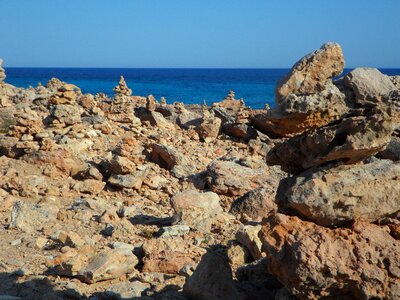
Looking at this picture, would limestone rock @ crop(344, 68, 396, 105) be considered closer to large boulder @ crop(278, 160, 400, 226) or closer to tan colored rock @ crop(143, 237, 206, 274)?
large boulder @ crop(278, 160, 400, 226)

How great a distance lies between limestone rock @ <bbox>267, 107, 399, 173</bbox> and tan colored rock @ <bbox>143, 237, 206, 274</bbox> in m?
2.95

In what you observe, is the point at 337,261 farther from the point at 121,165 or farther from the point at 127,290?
the point at 121,165

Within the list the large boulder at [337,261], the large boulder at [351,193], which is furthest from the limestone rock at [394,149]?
the large boulder at [337,261]

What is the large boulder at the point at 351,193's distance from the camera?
5.91 metres

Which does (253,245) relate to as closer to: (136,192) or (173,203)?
(173,203)

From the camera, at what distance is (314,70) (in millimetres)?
6125

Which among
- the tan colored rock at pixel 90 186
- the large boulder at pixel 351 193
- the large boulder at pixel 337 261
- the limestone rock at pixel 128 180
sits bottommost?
the tan colored rock at pixel 90 186

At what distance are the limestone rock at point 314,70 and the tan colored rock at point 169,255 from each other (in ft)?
11.7

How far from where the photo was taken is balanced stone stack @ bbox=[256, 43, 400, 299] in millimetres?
5648

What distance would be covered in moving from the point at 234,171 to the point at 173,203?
3.09 metres

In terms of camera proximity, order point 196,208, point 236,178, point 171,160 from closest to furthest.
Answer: point 196,208 → point 236,178 → point 171,160

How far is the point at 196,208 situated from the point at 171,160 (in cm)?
474

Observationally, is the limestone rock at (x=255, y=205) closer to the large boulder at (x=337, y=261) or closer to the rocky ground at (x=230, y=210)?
the rocky ground at (x=230, y=210)

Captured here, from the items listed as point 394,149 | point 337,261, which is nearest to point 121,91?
point 394,149
